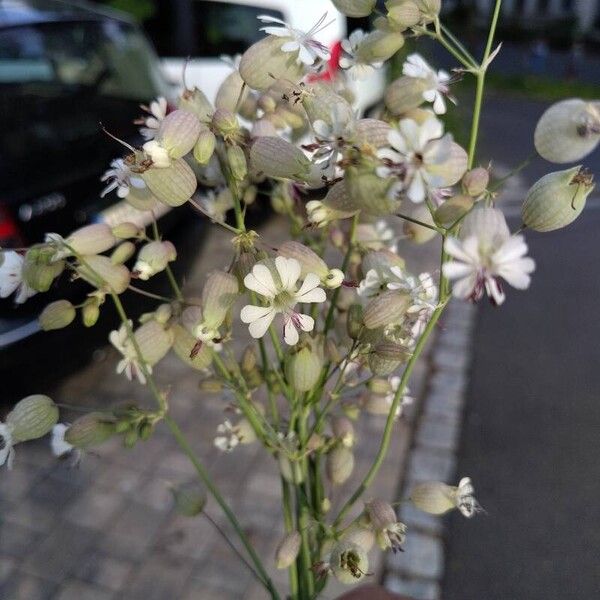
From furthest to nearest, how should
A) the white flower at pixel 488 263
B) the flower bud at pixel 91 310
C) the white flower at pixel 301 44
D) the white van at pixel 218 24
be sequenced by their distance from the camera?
1. the white van at pixel 218 24
2. the flower bud at pixel 91 310
3. the white flower at pixel 301 44
4. the white flower at pixel 488 263

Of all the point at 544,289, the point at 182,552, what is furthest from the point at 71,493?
the point at 544,289

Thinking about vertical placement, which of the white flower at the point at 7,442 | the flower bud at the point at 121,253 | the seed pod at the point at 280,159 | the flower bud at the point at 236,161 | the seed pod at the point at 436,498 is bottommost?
the seed pod at the point at 436,498

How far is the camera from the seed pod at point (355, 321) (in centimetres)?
86

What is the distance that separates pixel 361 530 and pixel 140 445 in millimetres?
2178

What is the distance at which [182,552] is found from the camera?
94.5 inches

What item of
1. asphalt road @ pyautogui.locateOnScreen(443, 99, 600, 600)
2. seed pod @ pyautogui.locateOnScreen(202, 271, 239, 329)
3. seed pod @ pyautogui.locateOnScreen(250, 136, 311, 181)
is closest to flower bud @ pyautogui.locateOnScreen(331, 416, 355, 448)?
seed pod @ pyautogui.locateOnScreen(202, 271, 239, 329)

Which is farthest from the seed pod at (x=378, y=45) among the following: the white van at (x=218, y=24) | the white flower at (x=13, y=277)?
the white van at (x=218, y=24)

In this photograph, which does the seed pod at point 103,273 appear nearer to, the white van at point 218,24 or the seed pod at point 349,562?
the seed pod at point 349,562

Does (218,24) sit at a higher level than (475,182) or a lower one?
lower

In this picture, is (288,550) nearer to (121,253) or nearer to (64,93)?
(121,253)

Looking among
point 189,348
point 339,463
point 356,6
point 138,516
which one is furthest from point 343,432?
point 138,516

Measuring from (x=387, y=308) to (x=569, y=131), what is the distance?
0.90 feet

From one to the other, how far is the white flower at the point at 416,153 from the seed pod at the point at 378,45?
23cm

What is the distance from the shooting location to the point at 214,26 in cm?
491
